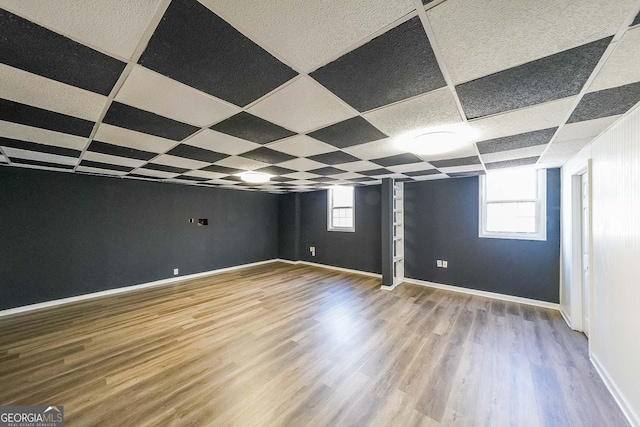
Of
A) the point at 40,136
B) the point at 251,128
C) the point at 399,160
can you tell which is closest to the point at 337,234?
the point at 399,160

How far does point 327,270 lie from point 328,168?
3.36 metres

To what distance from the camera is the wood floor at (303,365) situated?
1692mm

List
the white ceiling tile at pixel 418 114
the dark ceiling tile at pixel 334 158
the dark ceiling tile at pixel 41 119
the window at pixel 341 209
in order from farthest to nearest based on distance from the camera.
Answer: the window at pixel 341 209, the dark ceiling tile at pixel 334 158, the dark ceiling tile at pixel 41 119, the white ceiling tile at pixel 418 114

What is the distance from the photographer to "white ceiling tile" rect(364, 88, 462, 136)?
1546 mm

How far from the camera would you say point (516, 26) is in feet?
3.16

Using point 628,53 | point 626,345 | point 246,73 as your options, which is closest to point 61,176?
point 246,73

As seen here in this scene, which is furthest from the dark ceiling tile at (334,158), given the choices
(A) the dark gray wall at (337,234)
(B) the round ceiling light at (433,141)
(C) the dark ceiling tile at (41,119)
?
(A) the dark gray wall at (337,234)

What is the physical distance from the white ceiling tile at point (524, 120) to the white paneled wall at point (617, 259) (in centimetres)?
45

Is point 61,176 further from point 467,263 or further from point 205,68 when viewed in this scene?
point 467,263

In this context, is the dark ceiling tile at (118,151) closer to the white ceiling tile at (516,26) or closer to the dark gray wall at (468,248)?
the white ceiling tile at (516,26)

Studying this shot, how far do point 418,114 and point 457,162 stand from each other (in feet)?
6.27

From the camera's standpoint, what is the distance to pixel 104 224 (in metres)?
4.29

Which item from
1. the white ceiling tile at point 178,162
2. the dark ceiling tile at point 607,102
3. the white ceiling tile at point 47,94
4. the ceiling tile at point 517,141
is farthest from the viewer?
the white ceiling tile at point 178,162

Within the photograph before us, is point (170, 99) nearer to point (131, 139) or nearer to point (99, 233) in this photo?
point (131, 139)
